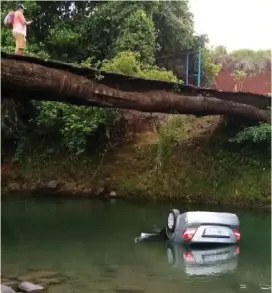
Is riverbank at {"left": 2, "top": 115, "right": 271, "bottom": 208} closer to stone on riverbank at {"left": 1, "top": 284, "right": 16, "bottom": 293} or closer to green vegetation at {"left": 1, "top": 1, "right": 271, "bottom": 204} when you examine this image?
green vegetation at {"left": 1, "top": 1, "right": 271, "bottom": 204}

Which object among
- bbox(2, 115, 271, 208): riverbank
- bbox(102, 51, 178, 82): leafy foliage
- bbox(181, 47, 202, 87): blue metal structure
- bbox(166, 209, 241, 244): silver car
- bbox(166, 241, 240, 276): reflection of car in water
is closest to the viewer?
bbox(166, 241, 240, 276): reflection of car in water

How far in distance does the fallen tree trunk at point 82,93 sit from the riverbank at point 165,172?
2.23m

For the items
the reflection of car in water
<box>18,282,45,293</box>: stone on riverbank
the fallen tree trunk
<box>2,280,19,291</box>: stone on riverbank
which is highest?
the fallen tree trunk

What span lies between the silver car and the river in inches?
10.6

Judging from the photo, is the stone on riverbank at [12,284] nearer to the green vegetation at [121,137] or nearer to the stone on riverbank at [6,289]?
the stone on riverbank at [6,289]

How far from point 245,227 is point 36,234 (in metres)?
4.74

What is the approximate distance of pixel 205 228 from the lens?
9.10m

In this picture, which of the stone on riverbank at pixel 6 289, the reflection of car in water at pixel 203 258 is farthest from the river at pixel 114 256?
the stone on riverbank at pixel 6 289

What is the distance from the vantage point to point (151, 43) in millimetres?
19156

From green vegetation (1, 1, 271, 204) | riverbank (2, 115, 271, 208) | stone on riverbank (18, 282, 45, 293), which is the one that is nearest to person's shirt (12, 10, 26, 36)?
green vegetation (1, 1, 271, 204)

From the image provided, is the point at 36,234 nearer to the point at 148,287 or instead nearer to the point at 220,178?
the point at 148,287

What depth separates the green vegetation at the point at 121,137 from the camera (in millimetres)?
15523

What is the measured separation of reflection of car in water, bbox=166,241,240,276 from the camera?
798cm

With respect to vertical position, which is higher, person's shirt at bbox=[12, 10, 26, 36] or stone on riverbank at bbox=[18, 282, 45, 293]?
person's shirt at bbox=[12, 10, 26, 36]
